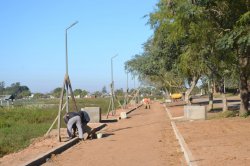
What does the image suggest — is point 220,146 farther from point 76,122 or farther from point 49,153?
point 76,122

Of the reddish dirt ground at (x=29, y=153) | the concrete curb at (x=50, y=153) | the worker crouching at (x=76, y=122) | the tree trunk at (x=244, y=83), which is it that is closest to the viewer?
the concrete curb at (x=50, y=153)

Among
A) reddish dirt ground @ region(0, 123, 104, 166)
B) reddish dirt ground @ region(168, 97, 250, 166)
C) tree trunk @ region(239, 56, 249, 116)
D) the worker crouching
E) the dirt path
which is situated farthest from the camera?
tree trunk @ region(239, 56, 249, 116)

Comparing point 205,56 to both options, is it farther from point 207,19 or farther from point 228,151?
point 228,151

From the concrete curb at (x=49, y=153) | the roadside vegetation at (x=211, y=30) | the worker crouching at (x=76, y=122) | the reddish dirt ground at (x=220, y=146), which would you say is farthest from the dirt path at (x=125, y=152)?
the roadside vegetation at (x=211, y=30)

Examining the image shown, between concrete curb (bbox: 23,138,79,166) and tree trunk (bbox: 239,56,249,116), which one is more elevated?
tree trunk (bbox: 239,56,249,116)

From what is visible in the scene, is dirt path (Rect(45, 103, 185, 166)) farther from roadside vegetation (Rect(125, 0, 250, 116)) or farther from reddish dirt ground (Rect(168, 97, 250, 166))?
roadside vegetation (Rect(125, 0, 250, 116))

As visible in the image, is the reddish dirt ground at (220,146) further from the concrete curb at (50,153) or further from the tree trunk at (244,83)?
the tree trunk at (244,83)

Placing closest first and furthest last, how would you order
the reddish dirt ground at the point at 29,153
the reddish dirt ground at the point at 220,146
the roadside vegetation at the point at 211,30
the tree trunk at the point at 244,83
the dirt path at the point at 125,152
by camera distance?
1. the reddish dirt ground at the point at 220,146
2. the dirt path at the point at 125,152
3. the reddish dirt ground at the point at 29,153
4. the roadside vegetation at the point at 211,30
5. the tree trunk at the point at 244,83

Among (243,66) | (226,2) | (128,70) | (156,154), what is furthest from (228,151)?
(128,70)

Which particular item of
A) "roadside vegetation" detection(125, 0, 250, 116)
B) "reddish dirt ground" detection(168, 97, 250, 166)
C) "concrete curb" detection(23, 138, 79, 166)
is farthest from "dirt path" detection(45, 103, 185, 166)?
"roadside vegetation" detection(125, 0, 250, 116)

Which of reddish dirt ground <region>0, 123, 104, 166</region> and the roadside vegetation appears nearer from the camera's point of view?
reddish dirt ground <region>0, 123, 104, 166</region>

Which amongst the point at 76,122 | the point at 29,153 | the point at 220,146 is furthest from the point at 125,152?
the point at 76,122

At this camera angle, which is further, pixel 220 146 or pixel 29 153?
pixel 29 153

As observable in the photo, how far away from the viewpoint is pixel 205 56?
28219 mm
